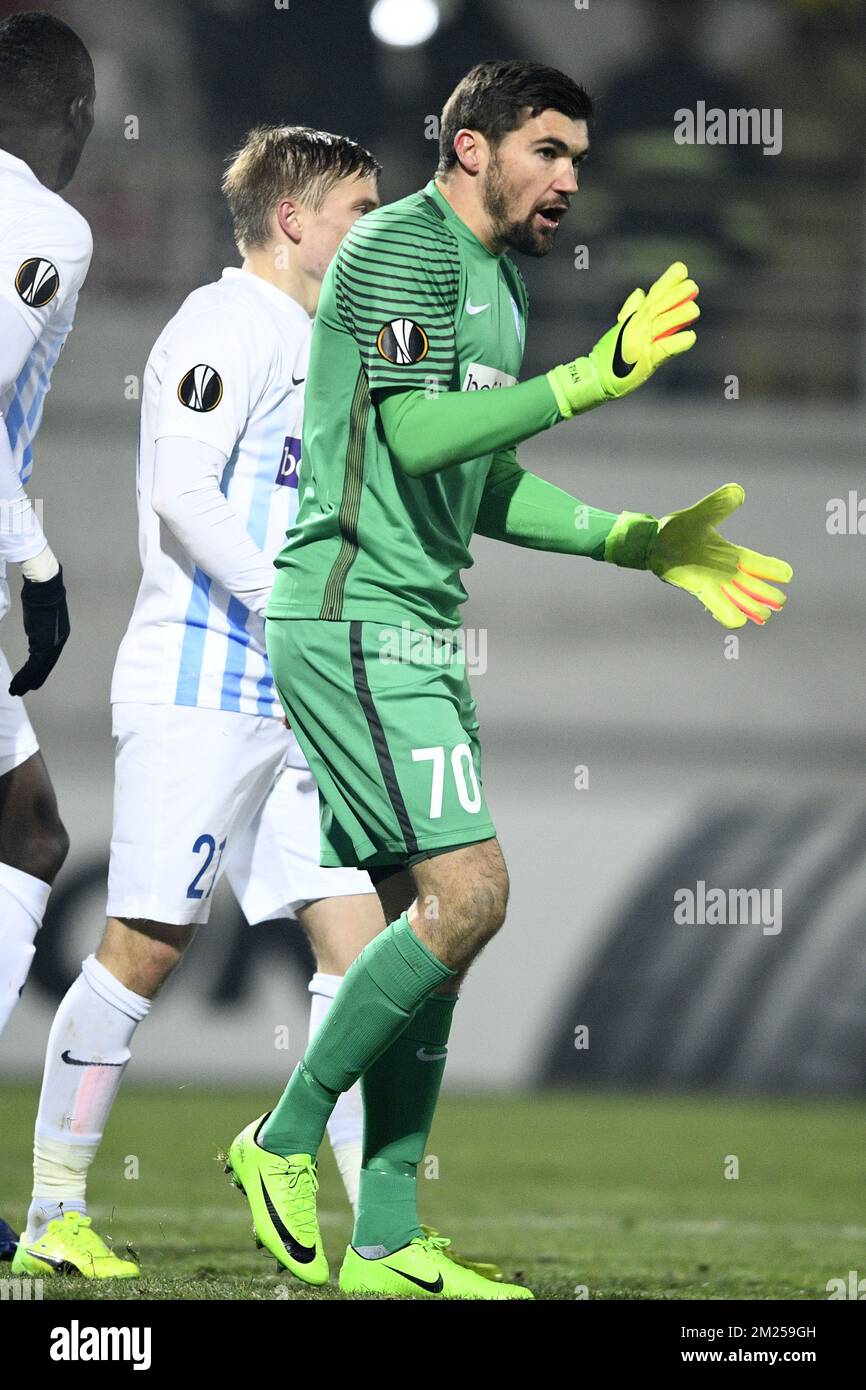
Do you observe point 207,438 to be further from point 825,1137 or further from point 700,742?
point 700,742

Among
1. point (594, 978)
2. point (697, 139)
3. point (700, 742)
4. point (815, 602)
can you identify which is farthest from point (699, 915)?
point (697, 139)

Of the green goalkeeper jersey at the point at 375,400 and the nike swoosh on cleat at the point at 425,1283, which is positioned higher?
the green goalkeeper jersey at the point at 375,400

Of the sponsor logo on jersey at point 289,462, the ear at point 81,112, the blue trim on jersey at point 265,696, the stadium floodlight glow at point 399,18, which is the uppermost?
the stadium floodlight glow at point 399,18

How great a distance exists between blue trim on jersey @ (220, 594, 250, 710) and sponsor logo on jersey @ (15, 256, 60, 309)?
646 millimetres

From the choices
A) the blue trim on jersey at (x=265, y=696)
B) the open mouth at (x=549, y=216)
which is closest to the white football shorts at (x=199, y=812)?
the blue trim on jersey at (x=265, y=696)

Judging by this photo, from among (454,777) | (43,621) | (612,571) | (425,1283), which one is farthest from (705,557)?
(612,571)

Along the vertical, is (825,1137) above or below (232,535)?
below

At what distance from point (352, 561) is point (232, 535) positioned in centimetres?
48

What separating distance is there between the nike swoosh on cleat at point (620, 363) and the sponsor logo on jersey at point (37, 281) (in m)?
1.17

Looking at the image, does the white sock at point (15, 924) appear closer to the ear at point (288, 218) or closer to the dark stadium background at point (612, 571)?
the ear at point (288, 218)

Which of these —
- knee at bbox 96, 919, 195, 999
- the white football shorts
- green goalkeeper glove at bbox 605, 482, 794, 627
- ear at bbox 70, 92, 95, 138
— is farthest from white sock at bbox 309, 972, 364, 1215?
ear at bbox 70, 92, 95, 138

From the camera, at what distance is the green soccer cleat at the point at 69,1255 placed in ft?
10.7

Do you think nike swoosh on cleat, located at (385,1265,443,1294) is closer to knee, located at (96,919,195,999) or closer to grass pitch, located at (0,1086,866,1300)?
grass pitch, located at (0,1086,866,1300)
